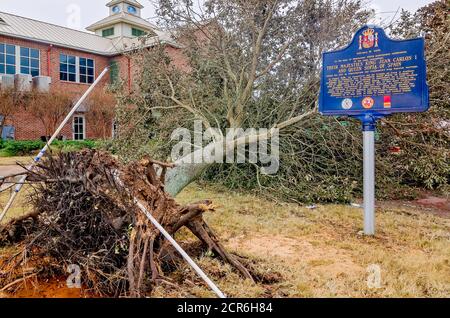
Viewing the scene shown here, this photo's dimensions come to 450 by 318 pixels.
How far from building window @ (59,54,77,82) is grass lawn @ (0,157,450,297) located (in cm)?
1645

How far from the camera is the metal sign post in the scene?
16.4ft

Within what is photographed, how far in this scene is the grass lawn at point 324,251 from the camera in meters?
3.40

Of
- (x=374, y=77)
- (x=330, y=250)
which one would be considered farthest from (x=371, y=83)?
(x=330, y=250)

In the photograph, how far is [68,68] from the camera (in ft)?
72.1

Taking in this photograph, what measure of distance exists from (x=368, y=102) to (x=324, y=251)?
7.55 ft

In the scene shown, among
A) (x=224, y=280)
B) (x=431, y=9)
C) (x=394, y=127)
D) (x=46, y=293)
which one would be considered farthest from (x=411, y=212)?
(x=431, y=9)

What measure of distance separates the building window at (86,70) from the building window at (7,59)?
3.89m

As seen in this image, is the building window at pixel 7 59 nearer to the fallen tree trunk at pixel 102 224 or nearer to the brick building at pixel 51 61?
the brick building at pixel 51 61

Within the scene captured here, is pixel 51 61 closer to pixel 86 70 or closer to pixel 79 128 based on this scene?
pixel 86 70

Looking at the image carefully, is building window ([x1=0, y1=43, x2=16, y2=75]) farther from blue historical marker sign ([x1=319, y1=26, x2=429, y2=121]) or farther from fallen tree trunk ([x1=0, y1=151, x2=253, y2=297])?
blue historical marker sign ([x1=319, y1=26, x2=429, y2=121])

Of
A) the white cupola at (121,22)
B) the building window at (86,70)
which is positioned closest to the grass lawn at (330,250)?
the building window at (86,70)
